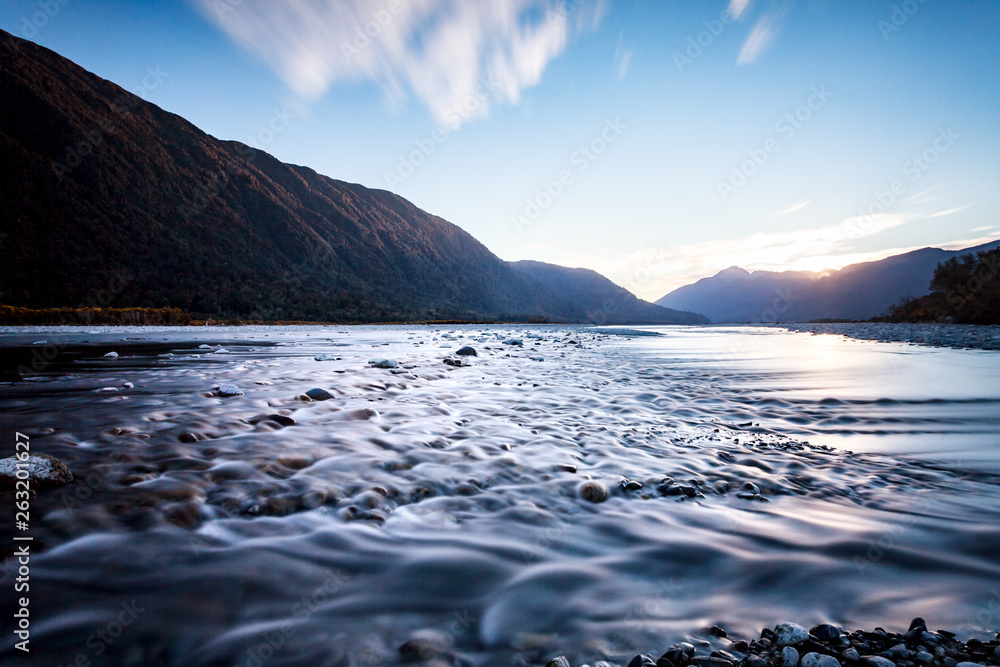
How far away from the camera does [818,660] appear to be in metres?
1.49

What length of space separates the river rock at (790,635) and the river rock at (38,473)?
437cm

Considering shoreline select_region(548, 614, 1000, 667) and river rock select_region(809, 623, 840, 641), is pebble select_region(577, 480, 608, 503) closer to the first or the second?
shoreline select_region(548, 614, 1000, 667)

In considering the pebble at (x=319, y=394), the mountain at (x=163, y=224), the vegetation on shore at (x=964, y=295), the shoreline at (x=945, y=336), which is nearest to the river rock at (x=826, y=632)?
the pebble at (x=319, y=394)

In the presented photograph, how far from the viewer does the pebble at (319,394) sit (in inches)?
254

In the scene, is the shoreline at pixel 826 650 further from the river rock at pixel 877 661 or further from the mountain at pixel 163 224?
the mountain at pixel 163 224

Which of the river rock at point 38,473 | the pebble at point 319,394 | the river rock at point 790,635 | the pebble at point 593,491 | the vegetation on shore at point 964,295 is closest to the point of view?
the river rock at point 790,635

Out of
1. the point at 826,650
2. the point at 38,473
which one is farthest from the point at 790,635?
the point at 38,473

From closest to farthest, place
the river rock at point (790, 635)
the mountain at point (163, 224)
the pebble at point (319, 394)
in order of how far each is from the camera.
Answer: the river rock at point (790, 635)
the pebble at point (319, 394)
the mountain at point (163, 224)

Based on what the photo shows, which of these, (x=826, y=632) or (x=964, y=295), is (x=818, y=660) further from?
(x=964, y=295)

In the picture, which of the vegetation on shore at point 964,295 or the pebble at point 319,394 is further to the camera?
the vegetation on shore at point 964,295

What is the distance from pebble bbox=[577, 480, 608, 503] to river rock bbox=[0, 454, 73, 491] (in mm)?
3681

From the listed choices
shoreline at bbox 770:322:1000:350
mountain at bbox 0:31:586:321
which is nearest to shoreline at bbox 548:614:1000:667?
shoreline at bbox 770:322:1000:350

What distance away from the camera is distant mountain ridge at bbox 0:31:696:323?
7094 centimetres

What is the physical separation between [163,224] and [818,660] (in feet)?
366
